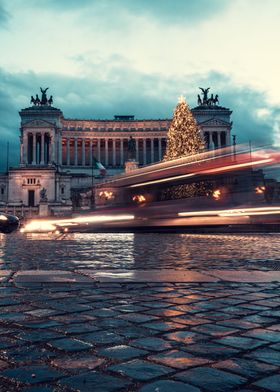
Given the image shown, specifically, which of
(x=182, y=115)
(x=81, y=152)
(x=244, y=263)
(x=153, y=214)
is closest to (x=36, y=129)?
(x=81, y=152)

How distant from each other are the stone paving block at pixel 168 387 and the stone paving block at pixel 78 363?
1.50ft

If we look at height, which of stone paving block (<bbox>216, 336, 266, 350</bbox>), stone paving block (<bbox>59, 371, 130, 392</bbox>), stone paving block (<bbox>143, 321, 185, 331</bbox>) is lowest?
stone paving block (<bbox>216, 336, 266, 350</bbox>)

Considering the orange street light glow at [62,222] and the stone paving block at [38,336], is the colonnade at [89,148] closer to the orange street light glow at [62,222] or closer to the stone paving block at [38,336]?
the orange street light glow at [62,222]

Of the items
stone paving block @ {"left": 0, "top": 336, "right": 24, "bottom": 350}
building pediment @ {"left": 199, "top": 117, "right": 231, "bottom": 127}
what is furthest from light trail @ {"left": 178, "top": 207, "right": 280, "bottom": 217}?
building pediment @ {"left": 199, "top": 117, "right": 231, "bottom": 127}

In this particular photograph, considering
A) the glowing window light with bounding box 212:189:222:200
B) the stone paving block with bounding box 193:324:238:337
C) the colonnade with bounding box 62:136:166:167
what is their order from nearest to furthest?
the stone paving block with bounding box 193:324:238:337
the glowing window light with bounding box 212:189:222:200
the colonnade with bounding box 62:136:166:167

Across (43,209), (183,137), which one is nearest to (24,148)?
(43,209)

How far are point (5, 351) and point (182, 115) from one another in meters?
44.8

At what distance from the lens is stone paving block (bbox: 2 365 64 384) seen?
2.47 metres

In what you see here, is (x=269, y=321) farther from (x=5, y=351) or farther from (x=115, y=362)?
(x=5, y=351)

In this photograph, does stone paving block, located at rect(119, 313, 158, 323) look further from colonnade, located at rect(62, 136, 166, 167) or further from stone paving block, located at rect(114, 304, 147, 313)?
colonnade, located at rect(62, 136, 166, 167)

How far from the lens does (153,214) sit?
26.7m

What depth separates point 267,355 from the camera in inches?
117

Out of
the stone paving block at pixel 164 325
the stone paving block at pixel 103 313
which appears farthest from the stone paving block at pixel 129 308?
the stone paving block at pixel 164 325

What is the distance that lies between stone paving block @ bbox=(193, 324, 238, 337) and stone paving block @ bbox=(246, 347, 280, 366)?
0.49 m
